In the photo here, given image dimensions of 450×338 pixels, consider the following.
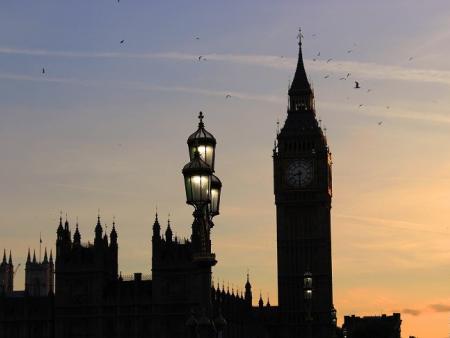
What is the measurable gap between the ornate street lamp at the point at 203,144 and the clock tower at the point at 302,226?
13209 centimetres

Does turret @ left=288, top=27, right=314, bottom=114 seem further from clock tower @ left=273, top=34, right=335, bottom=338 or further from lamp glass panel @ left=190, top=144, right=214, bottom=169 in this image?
lamp glass panel @ left=190, top=144, right=214, bottom=169

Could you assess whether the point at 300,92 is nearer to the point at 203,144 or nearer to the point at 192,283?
the point at 192,283

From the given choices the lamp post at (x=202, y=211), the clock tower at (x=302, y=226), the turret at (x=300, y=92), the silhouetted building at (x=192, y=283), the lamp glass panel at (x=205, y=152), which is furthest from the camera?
the turret at (x=300, y=92)

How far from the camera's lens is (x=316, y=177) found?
169m

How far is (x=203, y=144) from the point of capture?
32.5 meters

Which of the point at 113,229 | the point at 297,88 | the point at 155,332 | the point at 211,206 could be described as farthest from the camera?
the point at 297,88

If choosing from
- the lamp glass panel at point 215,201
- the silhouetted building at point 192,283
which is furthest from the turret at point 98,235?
the lamp glass panel at point 215,201

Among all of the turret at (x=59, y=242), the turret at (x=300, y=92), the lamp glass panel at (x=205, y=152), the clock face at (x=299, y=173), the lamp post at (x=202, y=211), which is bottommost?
the lamp post at (x=202, y=211)

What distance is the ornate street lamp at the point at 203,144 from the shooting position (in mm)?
32281

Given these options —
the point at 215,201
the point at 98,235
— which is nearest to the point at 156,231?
the point at 98,235

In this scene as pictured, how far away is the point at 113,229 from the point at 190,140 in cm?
10073

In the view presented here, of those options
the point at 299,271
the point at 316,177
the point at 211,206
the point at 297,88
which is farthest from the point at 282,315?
the point at 211,206

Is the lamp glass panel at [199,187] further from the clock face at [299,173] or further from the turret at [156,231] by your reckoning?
the clock face at [299,173]

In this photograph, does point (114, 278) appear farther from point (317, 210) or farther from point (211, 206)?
point (211, 206)
